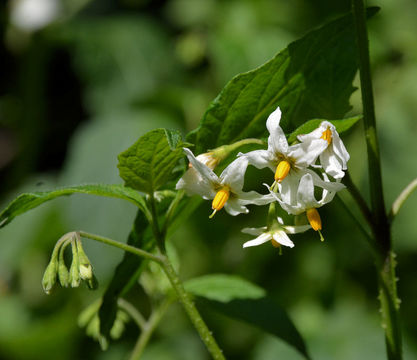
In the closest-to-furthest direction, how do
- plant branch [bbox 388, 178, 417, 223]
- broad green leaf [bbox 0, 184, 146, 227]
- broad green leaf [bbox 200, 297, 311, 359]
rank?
broad green leaf [bbox 0, 184, 146, 227], plant branch [bbox 388, 178, 417, 223], broad green leaf [bbox 200, 297, 311, 359]

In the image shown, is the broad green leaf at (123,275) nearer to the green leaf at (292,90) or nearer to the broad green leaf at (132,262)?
the broad green leaf at (132,262)

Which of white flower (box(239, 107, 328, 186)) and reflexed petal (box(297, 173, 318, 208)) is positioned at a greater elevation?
white flower (box(239, 107, 328, 186))

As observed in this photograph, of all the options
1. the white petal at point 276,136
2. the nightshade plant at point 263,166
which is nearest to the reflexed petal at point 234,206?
the nightshade plant at point 263,166

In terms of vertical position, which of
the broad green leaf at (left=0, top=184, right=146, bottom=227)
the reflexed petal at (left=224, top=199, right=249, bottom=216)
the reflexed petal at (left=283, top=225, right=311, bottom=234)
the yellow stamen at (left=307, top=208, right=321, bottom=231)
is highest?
the broad green leaf at (left=0, top=184, right=146, bottom=227)

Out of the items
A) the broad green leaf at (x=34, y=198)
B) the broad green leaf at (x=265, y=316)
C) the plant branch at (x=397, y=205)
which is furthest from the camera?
the broad green leaf at (x=265, y=316)

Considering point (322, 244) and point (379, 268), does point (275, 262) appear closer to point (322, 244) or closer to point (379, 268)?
point (322, 244)

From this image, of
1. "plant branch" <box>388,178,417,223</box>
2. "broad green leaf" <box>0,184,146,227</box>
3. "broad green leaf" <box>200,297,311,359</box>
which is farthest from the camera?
"broad green leaf" <box>200,297,311,359</box>

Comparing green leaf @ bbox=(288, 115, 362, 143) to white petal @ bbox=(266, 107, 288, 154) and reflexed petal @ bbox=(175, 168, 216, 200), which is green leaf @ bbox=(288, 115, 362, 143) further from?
reflexed petal @ bbox=(175, 168, 216, 200)

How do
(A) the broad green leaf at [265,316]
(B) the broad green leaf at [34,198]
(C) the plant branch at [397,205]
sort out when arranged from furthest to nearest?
1. (A) the broad green leaf at [265,316]
2. (C) the plant branch at [397,205]
3. (B) the broad green leaf at [34,198]

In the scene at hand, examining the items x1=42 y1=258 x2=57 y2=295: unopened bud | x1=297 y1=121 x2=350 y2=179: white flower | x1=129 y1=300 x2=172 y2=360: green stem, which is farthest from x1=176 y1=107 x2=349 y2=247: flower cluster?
x1=129 y1=300 x2=172 y2=360: green stem
